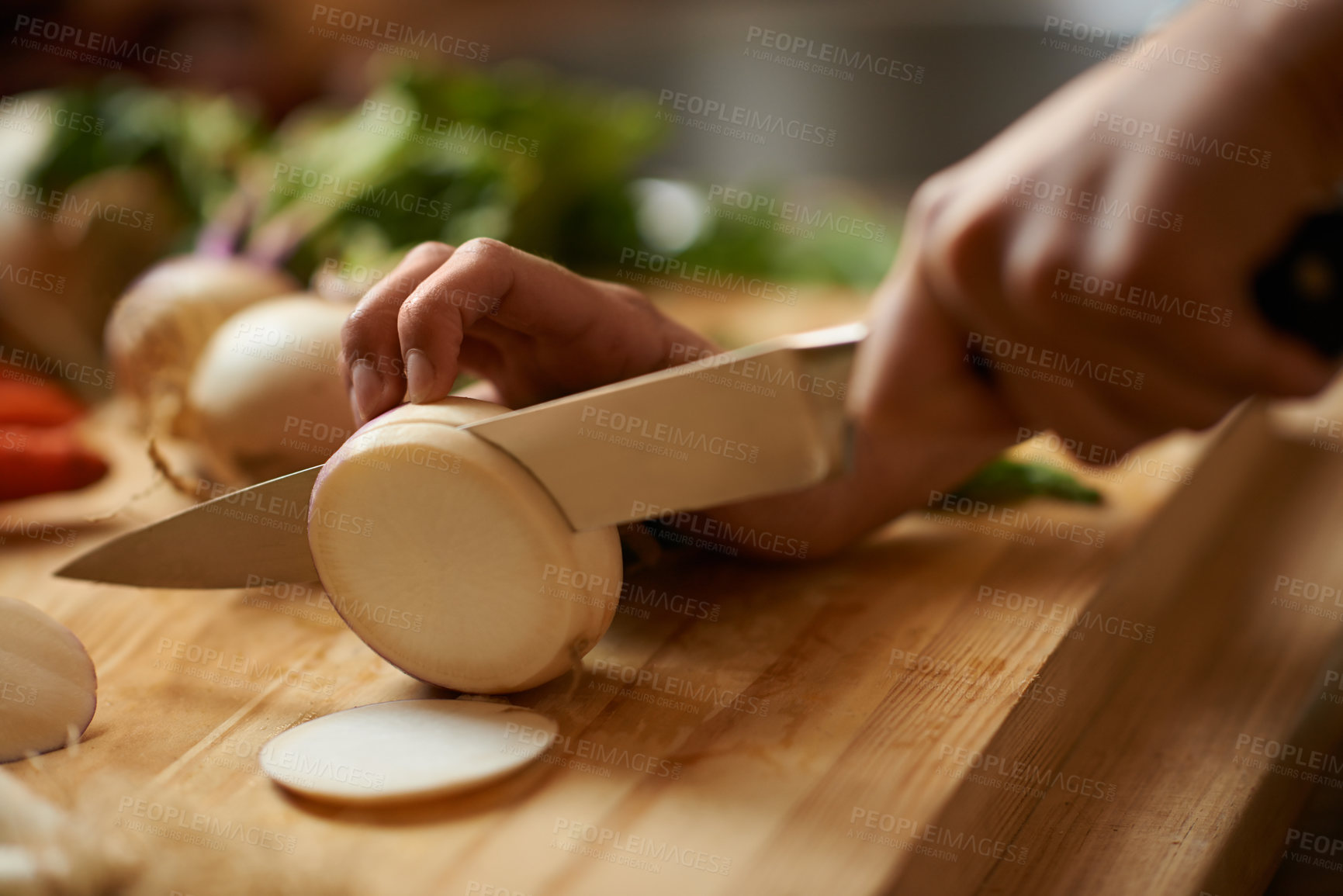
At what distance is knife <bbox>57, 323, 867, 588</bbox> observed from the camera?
2.44 ft

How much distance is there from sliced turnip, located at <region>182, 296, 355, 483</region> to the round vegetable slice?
0.45 m

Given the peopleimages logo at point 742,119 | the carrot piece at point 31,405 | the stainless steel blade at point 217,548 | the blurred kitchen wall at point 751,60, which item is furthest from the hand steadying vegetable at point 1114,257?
the peopleimages logo at point 742,119

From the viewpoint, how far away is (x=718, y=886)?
70cm

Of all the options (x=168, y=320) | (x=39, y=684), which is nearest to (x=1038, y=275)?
(x=39, y=684)

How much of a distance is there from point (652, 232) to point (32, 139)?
45.5 inches

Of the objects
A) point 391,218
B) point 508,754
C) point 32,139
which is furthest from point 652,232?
point 508,754

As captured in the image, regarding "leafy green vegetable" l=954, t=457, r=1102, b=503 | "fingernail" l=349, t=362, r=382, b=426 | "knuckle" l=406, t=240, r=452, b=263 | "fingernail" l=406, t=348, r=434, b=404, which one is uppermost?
"knuckle" l=406, t=240, r=452, b=263

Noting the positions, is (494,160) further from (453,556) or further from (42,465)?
(453,556)

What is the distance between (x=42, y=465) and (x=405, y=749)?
34.2 inches

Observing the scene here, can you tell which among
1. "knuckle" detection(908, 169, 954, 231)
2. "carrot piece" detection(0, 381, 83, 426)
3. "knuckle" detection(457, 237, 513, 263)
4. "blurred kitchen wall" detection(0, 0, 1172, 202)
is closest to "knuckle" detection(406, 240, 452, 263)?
"knuckle" detection(457, 237, 513, 263)

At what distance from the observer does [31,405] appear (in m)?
1.46

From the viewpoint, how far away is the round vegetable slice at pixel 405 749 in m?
0.76

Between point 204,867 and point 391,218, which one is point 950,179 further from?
point 391,218

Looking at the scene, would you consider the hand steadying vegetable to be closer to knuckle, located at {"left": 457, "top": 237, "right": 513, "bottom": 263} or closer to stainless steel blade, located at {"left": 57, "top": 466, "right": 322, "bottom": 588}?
knuckle, located at {"left": 457, "top": 237, "right": 513, "bottom": 263}
